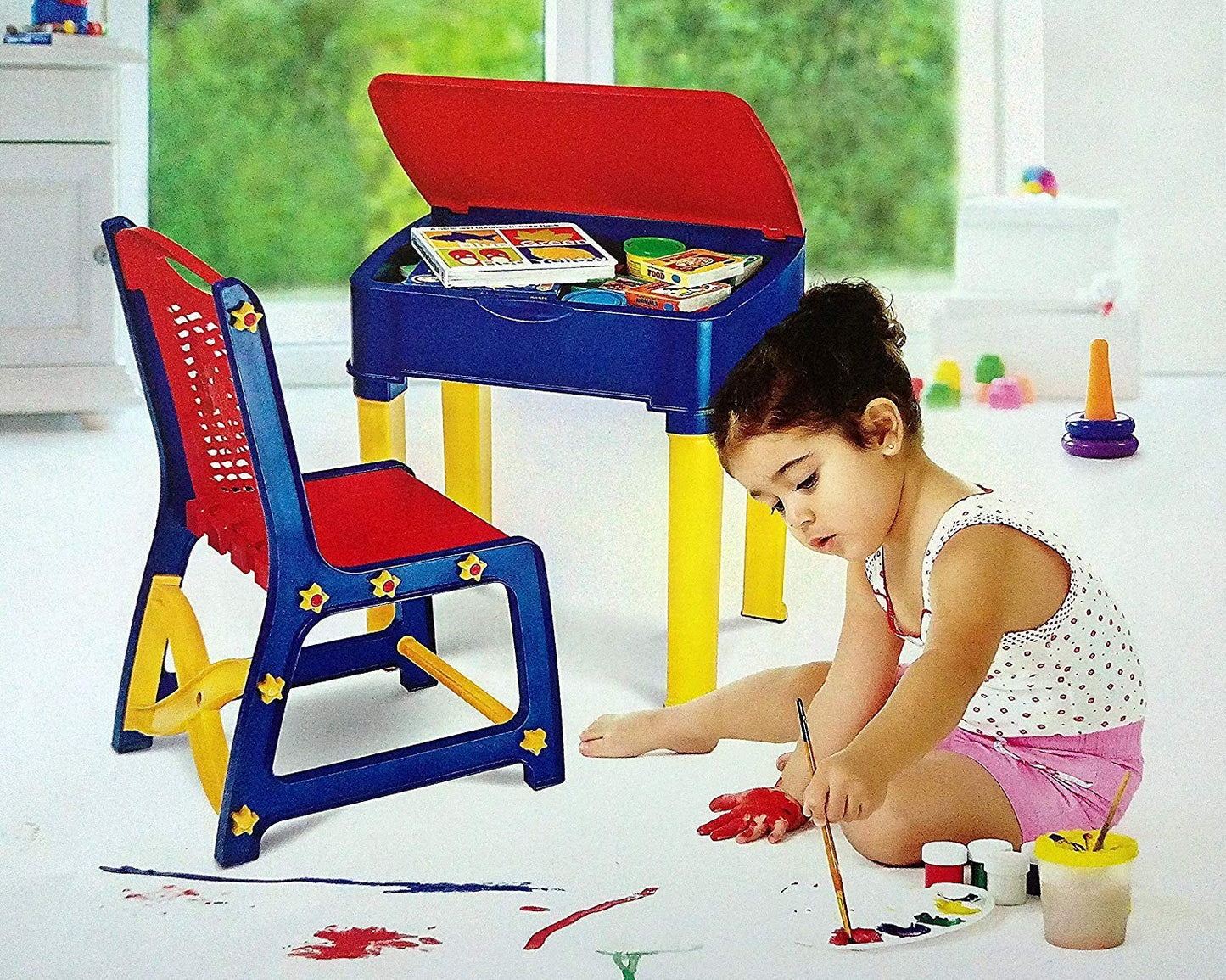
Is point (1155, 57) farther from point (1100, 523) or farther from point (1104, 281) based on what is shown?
point (1100, 523)

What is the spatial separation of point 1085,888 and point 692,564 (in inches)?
26.7

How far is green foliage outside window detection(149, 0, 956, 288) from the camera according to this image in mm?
3936

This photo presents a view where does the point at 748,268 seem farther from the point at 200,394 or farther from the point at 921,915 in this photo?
the point at 921,915

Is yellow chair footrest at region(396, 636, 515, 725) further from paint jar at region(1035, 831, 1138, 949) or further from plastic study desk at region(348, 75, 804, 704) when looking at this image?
paint jar at region(1035, 831, 1138, 949)

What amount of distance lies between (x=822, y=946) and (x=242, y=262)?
9.48ft

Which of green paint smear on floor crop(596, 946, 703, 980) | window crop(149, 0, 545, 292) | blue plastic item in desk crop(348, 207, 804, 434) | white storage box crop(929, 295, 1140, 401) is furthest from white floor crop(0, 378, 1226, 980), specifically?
window crop(149, 0, 545, 292)

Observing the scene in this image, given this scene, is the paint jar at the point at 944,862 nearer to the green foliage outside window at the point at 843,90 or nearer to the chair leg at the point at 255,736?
the chair leg at the point at 255,736

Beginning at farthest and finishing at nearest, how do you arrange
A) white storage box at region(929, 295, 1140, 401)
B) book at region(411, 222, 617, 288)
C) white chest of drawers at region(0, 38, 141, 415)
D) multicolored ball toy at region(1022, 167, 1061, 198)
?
multicolored ball toy at region(1022, 167, 1061, 198) < white storage box at region(929, 295, 1140, 401) < white chest of drawers at region(0, 38, 141, 415) < book at region(411, 222, 617, 288)

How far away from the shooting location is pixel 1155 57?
390cm

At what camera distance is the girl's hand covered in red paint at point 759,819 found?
1712 millimetres

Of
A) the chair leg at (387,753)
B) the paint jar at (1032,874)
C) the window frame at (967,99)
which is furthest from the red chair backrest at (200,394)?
the window frame at (967,99)

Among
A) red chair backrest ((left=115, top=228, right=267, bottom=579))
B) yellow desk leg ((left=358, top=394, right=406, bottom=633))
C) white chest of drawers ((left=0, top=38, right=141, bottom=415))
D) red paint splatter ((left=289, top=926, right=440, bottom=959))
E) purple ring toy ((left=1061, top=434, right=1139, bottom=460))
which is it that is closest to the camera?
red paint splatter ((left=289, top=926, right=440, bottom=959))

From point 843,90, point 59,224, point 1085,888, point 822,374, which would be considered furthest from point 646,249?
point 843,90

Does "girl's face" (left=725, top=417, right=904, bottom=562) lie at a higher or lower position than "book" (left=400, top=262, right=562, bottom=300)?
lower
